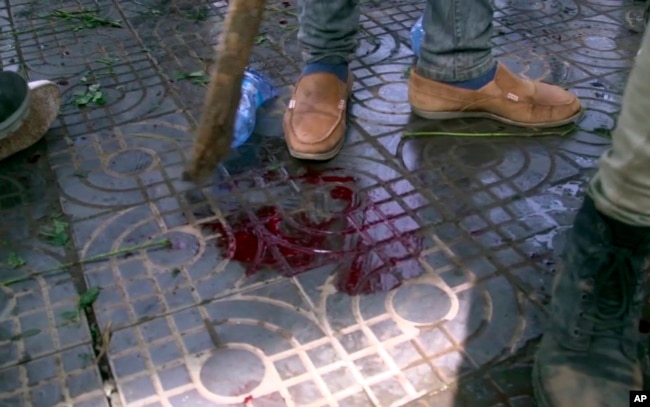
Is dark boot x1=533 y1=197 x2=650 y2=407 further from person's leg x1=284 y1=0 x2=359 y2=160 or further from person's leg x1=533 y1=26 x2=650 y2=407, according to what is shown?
person's leg x1=284 y1=0 x2=359 y2=160

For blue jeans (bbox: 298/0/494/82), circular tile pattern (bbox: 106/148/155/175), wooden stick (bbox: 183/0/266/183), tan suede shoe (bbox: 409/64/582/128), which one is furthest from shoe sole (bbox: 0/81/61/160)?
tan suede shoe (bbox: 409/64/582/128)

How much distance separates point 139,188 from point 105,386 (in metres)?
0.53

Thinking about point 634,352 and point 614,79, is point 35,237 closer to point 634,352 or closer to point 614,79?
point 634,352

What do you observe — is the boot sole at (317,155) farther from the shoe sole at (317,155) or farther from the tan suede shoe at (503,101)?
the tan suede shoe at (503,101)

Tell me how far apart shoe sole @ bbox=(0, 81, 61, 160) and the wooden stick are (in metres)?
0.75

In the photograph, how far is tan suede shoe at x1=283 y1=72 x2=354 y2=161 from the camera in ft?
5.36

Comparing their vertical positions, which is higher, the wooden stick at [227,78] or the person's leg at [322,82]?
the wooden stick at [227,78]

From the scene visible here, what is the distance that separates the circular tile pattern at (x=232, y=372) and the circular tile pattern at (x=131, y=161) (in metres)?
0.59

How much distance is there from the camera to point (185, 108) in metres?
1.88

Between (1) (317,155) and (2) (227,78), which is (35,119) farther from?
(2) (227,78)

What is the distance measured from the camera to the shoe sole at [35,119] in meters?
1.67

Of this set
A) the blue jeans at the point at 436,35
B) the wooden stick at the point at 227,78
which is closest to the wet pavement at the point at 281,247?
the blue jeans at the point at 436,35

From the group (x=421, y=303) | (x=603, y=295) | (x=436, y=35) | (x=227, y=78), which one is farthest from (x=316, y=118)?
(x=603, y=295)

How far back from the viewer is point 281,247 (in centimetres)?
141
